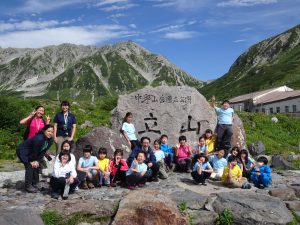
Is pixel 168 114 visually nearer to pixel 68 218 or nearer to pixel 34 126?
pixel 34 126

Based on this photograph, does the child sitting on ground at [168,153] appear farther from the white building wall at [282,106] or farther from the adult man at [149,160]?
the white building wall at [282,106]

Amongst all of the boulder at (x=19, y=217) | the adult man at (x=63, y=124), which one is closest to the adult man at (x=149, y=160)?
the adult man at (x=63, y=124)

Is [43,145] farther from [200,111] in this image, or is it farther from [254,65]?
[254,65]

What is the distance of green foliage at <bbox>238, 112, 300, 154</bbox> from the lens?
2509 cm

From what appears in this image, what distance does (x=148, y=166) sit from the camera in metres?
12.3

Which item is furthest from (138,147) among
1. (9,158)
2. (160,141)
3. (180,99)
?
(9,158)

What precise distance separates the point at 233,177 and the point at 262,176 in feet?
2.98

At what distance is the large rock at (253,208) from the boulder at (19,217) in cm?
438

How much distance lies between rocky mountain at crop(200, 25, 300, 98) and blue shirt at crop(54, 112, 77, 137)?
107 metres

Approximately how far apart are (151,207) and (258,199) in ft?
9.83

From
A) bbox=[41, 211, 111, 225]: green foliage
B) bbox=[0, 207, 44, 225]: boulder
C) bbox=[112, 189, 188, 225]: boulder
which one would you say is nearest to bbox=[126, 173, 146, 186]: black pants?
bbox=[112, 189, 188, 225]: boulder

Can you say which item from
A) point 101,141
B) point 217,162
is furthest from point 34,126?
point 217,162

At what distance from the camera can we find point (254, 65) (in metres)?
181

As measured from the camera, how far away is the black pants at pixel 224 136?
50.2 ft
